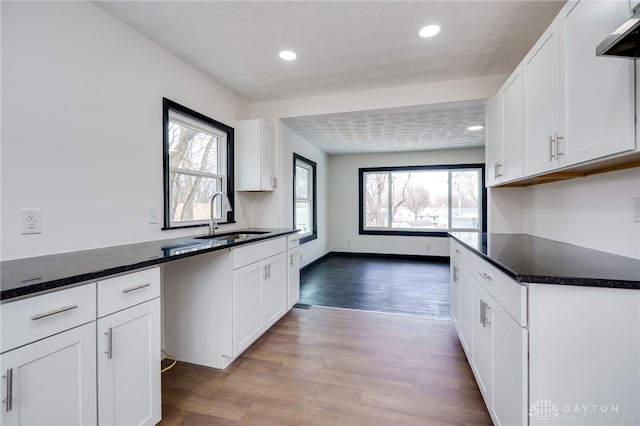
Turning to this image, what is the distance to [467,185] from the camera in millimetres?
6102

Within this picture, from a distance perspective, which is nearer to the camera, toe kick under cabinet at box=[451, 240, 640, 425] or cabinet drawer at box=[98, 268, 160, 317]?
toe kick under cabinet at box=[451, 240, 640, 425]

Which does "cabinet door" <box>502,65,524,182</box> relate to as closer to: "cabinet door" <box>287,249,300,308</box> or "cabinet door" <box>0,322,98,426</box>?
"cabinet door" <box>287,249,300,308</box>

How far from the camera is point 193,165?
274 centimetres

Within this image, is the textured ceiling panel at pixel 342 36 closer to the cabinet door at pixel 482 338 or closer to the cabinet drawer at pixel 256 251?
the cabinet drawer at pixel 256 251

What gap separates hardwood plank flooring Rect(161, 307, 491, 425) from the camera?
1639mm

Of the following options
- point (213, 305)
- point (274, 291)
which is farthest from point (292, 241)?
point (213, 305)

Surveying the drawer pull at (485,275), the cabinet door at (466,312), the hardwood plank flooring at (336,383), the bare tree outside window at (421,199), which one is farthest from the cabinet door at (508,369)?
the bare tree outside window at (421,199)

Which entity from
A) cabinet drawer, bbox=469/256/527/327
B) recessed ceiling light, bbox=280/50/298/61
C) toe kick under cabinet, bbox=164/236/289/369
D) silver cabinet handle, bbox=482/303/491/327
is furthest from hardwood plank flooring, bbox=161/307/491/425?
recessed ceiling light, bbox=280/50/298/61

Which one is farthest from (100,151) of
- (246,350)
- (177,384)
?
(246,350)

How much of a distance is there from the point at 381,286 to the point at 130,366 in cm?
344

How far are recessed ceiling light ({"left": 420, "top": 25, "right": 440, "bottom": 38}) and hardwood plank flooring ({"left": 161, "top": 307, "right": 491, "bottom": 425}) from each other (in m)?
2.47

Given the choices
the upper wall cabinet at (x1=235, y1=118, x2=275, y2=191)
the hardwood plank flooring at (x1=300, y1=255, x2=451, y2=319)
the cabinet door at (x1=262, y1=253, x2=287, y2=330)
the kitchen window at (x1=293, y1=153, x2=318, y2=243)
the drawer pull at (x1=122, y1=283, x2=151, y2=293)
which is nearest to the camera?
the drawer pull at (x1=122, y1=283, x2=151, y2=293)

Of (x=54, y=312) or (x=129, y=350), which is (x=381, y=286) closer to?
(x=129, y=350)

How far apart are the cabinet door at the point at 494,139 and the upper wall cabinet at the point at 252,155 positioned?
231cm
